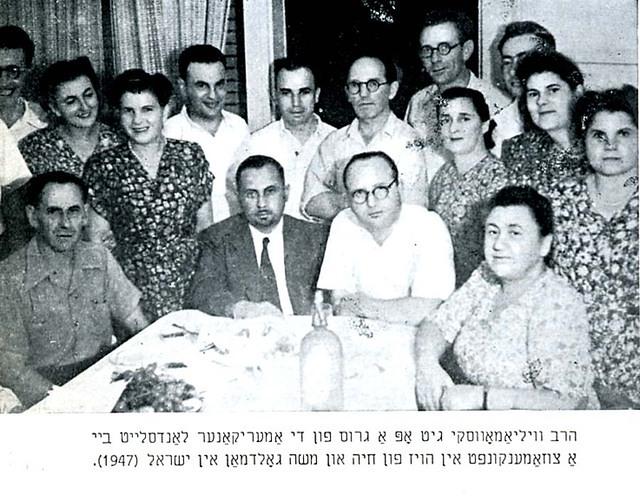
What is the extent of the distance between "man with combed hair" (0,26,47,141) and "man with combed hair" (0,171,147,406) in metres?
0.12

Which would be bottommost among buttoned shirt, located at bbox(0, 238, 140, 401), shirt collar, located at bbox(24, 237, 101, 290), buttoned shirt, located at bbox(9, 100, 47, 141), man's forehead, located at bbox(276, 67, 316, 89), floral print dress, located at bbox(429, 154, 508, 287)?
buttoned shirt, located at bbox(0, 238, 140, 401)

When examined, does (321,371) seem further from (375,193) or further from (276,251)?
(375,193)

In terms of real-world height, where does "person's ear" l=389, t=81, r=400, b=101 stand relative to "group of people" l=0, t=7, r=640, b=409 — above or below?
above

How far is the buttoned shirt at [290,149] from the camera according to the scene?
1.86 m

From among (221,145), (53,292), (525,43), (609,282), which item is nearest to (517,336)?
(609,282)

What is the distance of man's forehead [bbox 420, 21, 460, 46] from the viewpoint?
6.01 feet

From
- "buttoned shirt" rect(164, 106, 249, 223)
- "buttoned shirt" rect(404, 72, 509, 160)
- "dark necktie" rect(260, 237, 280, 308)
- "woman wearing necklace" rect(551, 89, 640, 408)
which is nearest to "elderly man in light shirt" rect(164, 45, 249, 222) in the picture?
"buttoned shirt" rect(164, 106, 249, 223)

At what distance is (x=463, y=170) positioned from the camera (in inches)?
72.4

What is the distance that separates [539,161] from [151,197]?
792 millimetres

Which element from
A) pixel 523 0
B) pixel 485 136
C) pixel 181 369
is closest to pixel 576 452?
pixel 485 136

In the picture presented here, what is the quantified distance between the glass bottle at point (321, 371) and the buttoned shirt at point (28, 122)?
2.31 ft

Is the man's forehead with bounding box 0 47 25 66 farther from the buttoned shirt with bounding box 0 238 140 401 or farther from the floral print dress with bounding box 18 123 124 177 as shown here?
the buttoned shirt with bounding box 0 238 140 401

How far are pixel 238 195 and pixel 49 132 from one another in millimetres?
410

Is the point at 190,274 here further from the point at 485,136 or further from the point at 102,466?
the point at 485,136
